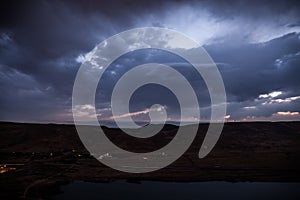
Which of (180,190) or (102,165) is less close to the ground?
(102,165)

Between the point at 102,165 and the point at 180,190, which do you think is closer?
the point at 180,190

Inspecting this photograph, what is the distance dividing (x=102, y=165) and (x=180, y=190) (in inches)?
1257

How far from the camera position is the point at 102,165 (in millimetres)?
71250

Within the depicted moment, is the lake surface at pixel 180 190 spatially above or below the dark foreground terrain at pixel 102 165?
below

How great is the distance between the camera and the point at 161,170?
63.2 meters

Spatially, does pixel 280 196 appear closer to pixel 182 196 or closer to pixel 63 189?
pixel 182 196

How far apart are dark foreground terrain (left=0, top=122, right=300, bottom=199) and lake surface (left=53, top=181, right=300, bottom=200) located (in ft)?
8.69

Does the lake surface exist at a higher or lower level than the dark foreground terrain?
lower

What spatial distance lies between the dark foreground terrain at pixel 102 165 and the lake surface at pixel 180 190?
2648 mm

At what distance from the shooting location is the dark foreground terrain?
51.0 meters

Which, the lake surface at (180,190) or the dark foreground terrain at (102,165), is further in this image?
the dark foreground terrain at (102,165)

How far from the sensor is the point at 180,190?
1829 inches

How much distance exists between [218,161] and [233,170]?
14439mm

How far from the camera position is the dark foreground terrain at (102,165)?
5098 cm
